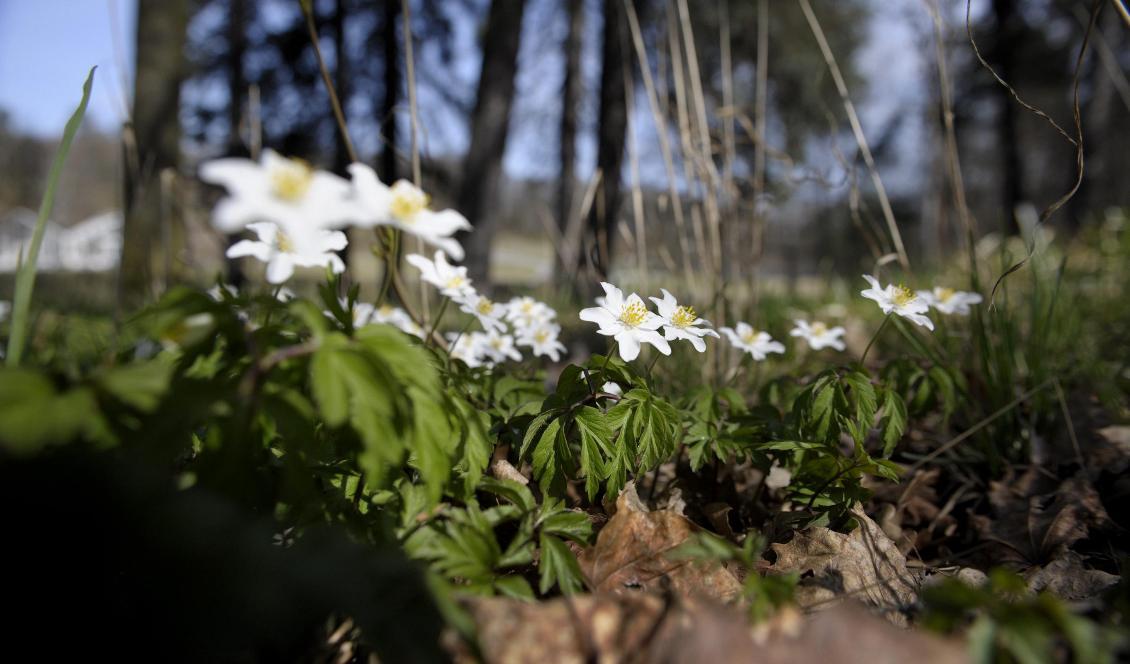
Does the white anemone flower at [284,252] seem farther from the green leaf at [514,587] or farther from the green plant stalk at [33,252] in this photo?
the green leaf at [514,587]

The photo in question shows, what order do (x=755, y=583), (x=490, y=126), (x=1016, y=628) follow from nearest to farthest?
1. (x=1016, y=628)
2. (x=755, y=583)
3. (x=490, y=126)

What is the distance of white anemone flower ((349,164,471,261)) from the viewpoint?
28.9 inches

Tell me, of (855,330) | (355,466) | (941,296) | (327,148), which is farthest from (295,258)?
(327,148)

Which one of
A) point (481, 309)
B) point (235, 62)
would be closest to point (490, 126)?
point (481, 309)

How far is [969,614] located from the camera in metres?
0.89

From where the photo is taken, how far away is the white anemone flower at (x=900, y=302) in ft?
4.05

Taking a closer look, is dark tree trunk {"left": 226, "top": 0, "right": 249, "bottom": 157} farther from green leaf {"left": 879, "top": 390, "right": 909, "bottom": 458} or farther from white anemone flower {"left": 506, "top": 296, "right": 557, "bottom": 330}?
green leaf {"left": 879, "top": 390, "right": 909, "bottom": 458}

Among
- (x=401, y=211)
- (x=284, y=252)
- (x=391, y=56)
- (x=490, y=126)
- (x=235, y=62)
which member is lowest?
(x=284, y=252)

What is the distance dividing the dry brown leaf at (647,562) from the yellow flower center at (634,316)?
341mm

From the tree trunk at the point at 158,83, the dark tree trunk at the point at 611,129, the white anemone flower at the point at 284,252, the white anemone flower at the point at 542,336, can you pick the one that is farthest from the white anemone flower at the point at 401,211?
the tree trunk at the point at 158,83

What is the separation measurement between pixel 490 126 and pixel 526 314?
4218 millimetres

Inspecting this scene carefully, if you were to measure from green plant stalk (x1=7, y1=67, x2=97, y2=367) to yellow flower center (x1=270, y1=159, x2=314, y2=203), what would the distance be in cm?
48

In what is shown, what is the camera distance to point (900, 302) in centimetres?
127

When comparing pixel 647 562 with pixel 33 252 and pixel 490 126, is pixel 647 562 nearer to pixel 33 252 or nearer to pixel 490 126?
pixel 33 252
